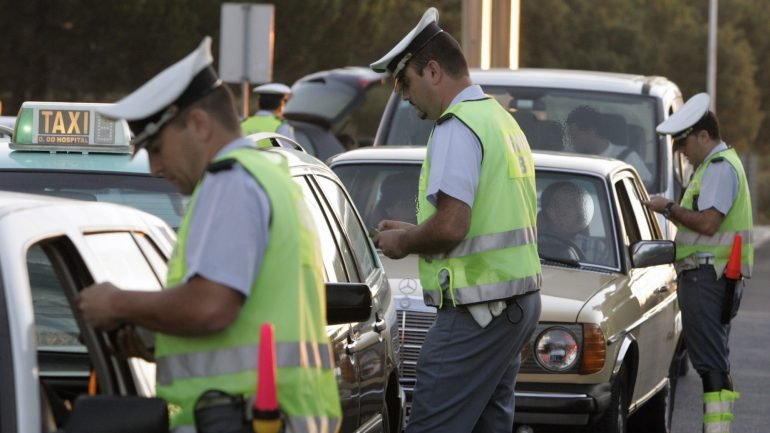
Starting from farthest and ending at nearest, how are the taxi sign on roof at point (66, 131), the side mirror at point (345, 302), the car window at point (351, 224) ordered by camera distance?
the taxi sign on roof at point (66, 131)
the car window at point (351, 224)
the side mirror at point (345, 302)

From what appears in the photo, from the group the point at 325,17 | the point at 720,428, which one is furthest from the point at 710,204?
the point at 325,17

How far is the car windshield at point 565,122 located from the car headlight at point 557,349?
4.64 metres

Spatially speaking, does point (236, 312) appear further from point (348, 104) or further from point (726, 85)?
point (726, 85)

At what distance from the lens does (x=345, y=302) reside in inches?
199

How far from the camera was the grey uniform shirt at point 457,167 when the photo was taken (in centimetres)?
600

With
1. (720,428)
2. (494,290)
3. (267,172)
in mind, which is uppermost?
(267,172)

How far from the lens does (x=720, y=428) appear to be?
9.47 m

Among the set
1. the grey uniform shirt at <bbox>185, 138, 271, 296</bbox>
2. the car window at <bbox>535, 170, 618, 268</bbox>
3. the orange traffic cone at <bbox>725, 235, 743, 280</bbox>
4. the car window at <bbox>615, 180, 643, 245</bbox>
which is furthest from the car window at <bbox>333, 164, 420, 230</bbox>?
the grey uniform shirt at <bbox>185, 138, 271, 296</bbox>

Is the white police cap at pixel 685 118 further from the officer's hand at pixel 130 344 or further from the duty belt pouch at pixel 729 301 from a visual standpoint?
the officer's hand at pixel 130 344

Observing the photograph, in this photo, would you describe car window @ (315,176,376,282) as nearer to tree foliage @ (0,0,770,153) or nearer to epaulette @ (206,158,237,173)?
epaulette @ (206,158,237,173)

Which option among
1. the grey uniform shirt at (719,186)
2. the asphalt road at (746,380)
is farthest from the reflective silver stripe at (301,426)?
the asphalt road at (746,380)

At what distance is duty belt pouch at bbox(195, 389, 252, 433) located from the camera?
368 centimetres

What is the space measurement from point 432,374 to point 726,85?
61201 millimetres

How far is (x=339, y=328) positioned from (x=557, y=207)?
379 centimetres
